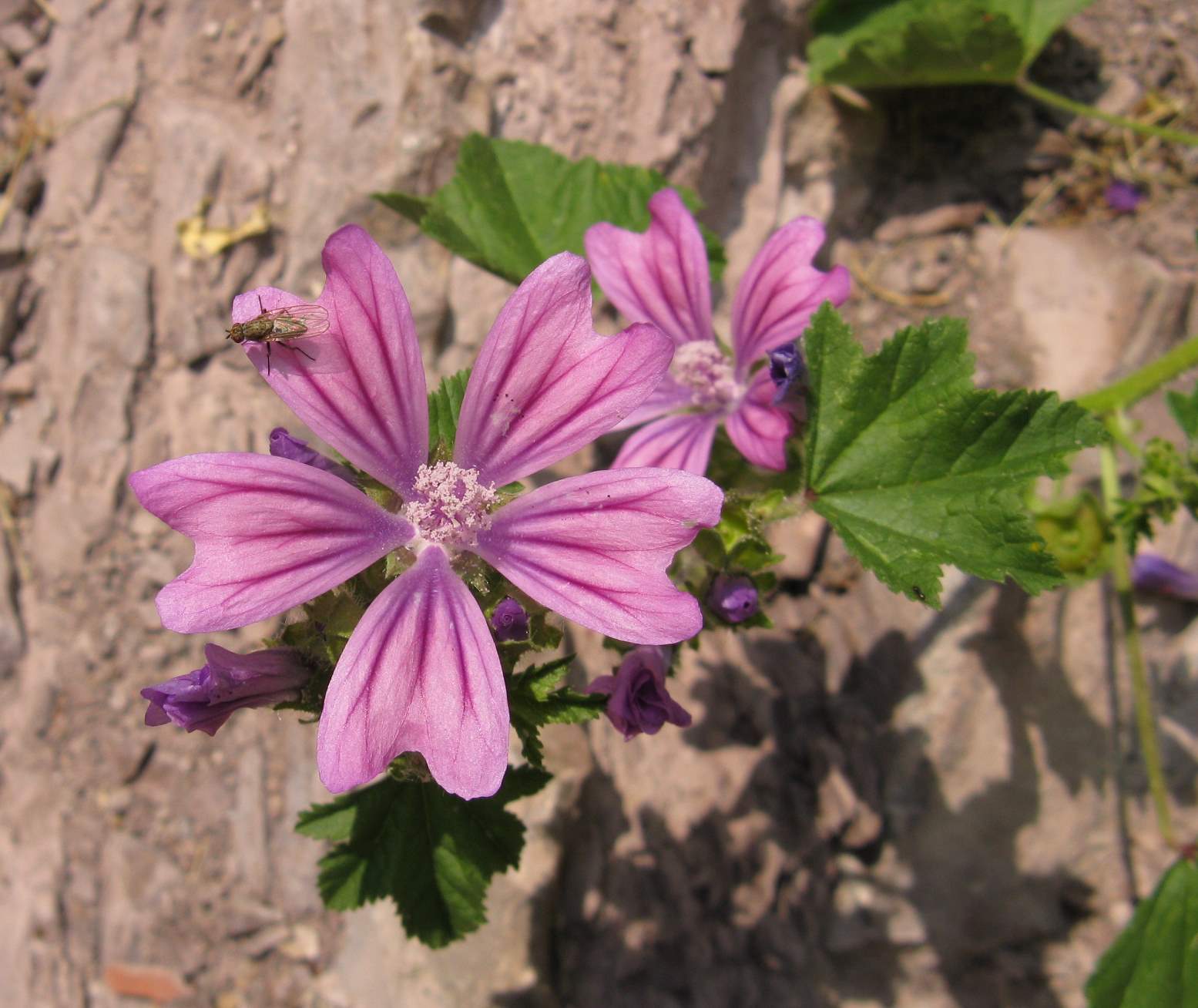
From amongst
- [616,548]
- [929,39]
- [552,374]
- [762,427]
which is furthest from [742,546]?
[929,39]

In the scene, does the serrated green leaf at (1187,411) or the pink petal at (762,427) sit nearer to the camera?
the pink petal at (762,427)

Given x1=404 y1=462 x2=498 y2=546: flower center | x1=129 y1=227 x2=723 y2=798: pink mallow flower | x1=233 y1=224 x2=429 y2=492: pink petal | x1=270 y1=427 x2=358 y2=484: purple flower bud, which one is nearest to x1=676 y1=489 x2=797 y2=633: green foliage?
x1=129 y1=227 x2=723 y2=798: pink mallow flower

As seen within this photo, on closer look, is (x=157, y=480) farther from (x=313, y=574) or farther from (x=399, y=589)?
(x=399, y=589)

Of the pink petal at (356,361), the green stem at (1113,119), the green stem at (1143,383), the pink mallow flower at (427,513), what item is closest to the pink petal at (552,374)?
the pink mallow flower at (427,513)

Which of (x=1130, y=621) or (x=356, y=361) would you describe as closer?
(x=356, y=361)

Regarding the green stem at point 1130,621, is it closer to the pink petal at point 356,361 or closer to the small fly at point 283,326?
the pink petal at point 356,361

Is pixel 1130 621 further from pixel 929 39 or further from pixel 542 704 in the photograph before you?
pixel 929 39

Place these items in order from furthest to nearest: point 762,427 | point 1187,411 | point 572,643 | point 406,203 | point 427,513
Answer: point 572,643, point 406,203, point 1187,411, point 762,427, point 427,513

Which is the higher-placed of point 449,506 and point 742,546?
point 449,506
